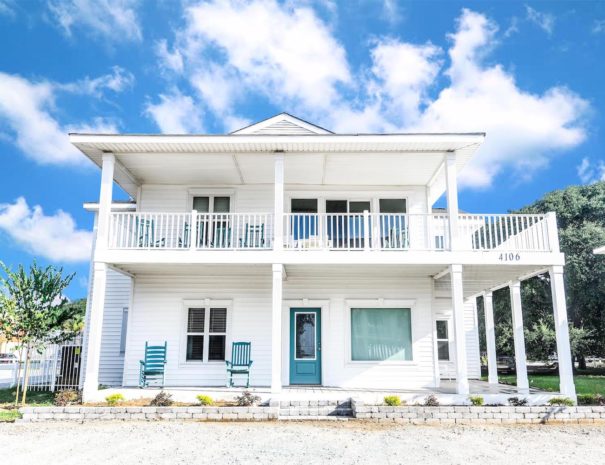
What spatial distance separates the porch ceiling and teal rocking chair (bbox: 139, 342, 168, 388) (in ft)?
15.2

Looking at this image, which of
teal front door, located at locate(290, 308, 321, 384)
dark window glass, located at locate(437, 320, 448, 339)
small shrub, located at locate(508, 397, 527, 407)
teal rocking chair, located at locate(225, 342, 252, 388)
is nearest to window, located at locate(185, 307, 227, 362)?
teal rocking chair, located at locate(225, 342, 252, 388)

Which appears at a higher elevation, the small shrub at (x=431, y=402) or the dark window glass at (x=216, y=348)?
the dark window glass at (x=216, y=348)

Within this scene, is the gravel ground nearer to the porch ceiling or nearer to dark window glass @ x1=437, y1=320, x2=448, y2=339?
the porch ceiling

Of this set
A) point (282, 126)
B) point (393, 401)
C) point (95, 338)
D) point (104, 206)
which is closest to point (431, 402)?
point (393, 401)

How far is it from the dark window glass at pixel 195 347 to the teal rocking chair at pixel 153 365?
0.61m

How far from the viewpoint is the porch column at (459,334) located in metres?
10.3

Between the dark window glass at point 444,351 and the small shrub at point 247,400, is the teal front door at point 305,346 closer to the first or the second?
the small shrub at point 247,400

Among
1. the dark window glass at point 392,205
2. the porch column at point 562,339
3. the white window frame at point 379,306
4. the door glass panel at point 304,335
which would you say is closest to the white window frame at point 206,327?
the door glass panel at point 304,335

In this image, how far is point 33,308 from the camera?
10797 mm

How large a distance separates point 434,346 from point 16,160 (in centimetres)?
7182

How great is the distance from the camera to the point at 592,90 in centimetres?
4850

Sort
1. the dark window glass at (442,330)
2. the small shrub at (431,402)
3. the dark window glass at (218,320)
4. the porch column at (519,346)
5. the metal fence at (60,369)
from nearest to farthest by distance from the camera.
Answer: the small shrub at (431,402), the porch column at (519,346), the dark window glass at (218,320), the metal fence at (60,369), the dark window glass at (442,330)

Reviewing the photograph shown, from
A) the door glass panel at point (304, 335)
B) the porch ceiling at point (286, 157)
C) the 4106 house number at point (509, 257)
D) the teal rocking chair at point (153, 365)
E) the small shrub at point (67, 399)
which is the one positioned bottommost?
the small shrub at point (67, 399)

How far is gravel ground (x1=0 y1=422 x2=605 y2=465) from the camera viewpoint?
629 centimetres
